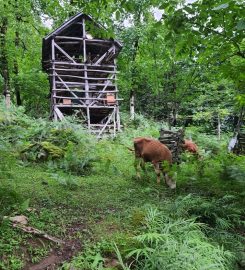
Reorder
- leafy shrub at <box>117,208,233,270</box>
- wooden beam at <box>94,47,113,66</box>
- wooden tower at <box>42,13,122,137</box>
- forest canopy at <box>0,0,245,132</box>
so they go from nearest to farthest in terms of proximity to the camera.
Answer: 1. leafy shrub at <box>117,208,233,270</box>
2. forest canopy at <box>0,0,245,132</box>
3. wooden tower at <box>42,13,122,137</box>
4. wooden beam at <box>94,47,113,66</box>

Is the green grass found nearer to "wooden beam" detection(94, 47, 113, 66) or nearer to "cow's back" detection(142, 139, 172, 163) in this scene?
"cow's back" detection(142, 139, 172, 163)

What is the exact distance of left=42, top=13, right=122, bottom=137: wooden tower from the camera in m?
20.8

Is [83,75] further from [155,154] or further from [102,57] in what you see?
[155,154]

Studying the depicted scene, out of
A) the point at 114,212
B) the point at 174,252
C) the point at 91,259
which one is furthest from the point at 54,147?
the point at 174,252

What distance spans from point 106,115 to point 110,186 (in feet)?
50.8

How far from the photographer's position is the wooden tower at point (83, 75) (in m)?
20.8

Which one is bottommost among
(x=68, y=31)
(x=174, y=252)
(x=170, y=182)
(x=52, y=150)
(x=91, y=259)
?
(x=170, y=182)

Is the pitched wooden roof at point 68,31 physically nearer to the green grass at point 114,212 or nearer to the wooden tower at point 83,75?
the wooden tower at point 83,75

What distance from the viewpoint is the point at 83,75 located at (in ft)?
75.8

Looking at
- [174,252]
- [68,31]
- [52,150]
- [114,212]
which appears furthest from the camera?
[68,31]

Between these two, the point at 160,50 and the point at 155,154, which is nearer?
the point at 155,154

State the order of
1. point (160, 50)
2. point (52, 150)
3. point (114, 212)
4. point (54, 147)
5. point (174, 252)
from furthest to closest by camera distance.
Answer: point (160, 50)
point (54, 147)
point (52, 150)
point (114, 212)
point (174, 252)

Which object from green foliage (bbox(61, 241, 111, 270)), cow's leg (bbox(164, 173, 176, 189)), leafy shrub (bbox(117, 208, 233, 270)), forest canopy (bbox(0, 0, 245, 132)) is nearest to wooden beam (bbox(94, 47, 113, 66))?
forest canopy (bbox(0, 0, 245, 132))

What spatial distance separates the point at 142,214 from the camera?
5.43 meters
